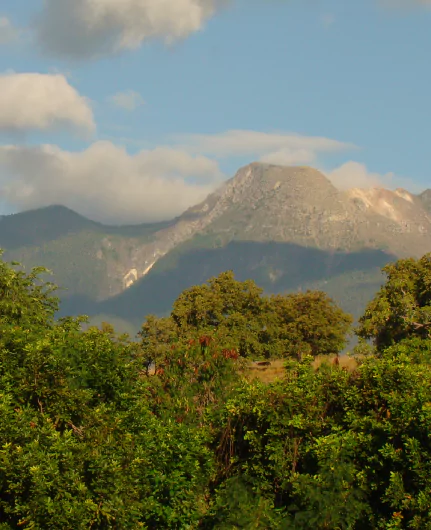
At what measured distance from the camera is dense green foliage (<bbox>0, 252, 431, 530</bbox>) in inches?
962

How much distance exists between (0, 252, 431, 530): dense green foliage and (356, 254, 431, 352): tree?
137 ft

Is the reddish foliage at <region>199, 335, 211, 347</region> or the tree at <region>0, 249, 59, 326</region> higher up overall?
the tree at <region>0, 249, 59, 326</region>

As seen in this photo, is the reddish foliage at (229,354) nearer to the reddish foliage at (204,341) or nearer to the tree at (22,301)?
the reddish foliage at (204,341)

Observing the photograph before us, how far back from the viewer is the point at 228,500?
2667 centimetres

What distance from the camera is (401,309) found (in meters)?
76.7

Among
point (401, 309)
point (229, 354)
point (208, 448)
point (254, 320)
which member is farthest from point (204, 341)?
point (254, 320)

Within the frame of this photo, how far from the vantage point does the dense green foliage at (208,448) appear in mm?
24438

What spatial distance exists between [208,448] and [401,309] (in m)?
49.3

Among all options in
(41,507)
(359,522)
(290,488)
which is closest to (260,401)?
(290,488)

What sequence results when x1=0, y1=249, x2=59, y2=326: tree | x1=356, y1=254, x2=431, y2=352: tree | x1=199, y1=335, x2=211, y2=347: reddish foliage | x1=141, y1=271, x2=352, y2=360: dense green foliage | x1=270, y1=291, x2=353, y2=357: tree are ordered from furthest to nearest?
x1=270, y1=291, x2=353, y2=357: tree
x1=141, y1=271, x2=352, y2=360: dense green foliage
x1=356, y1=254, x2=431, y2=352: tree
x1=0, y1=249, x2=59, y2=326: tree
x1=199, y1=335, x2=211, y2=347: reddish foliage

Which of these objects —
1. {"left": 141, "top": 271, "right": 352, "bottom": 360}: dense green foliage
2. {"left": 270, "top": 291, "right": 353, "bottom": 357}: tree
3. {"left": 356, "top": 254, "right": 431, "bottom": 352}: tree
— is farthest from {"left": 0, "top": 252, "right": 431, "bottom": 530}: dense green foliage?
{"left": 270, "top": 291, "right": 353, "bottom": 357}: tree

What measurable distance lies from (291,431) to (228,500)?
3.90m

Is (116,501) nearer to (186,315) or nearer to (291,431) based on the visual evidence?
(291,431)

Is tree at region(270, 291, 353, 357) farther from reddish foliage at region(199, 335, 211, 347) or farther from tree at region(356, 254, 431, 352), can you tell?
reddish foliage at region(199, 335, 211, 347)
